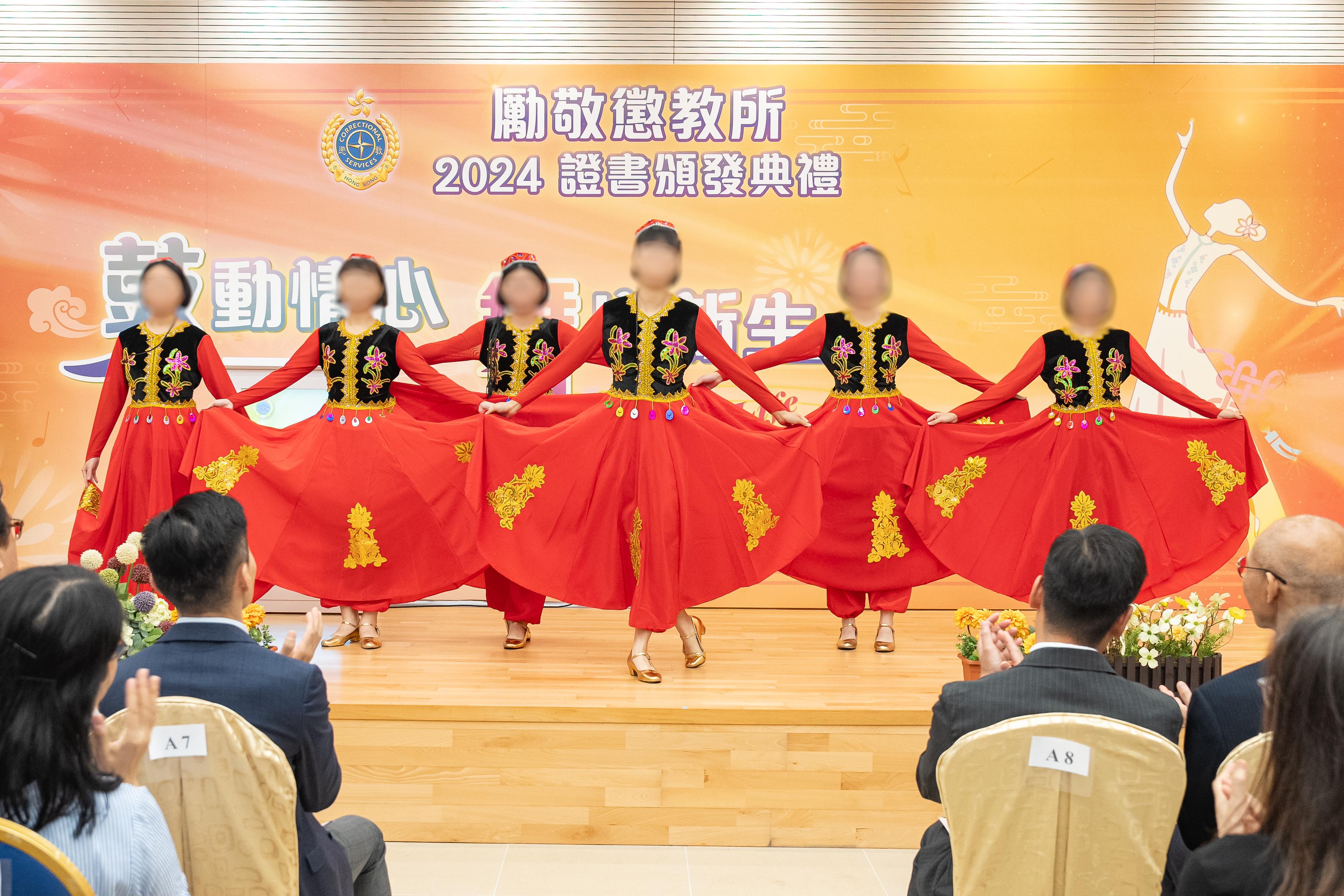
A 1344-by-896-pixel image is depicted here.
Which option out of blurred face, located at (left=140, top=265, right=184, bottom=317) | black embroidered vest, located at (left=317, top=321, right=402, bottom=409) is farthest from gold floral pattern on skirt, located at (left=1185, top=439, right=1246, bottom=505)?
blurred face, located at (left=140, top=265, right=184, bottom=317)

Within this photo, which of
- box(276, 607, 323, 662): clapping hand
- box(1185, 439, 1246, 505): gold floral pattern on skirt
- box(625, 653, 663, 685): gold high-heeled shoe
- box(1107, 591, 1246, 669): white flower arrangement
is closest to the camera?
box(276, 607, 323, 662): clapping hand

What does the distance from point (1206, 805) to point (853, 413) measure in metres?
2.38

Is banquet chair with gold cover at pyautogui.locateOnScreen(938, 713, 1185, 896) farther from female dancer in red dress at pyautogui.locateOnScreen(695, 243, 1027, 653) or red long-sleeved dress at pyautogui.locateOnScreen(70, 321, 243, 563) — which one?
red long-sleeved dress at pyautogui.locateOnScreen(70, 321, 243, 563)

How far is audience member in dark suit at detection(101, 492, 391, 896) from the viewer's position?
1.62 metres

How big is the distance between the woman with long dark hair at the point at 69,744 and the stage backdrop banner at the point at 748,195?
3.82 meters

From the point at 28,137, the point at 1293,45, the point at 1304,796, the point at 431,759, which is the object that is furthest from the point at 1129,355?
the point at 28,137

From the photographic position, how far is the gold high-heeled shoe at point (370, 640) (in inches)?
153

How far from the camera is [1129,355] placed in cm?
395

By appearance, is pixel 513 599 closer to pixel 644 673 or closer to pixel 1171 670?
pixel 644 673

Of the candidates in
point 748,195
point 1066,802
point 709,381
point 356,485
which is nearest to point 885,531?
point 709,381

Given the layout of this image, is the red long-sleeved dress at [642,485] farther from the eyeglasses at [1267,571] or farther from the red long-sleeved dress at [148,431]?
the eyeglasses at [1267,571]

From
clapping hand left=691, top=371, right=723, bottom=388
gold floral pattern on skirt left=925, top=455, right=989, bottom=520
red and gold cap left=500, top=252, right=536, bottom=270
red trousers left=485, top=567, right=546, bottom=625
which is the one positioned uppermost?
red and gold cap left=500, top=252, right=536, bottom=270

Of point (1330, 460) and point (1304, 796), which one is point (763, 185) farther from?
point (1304, 796)

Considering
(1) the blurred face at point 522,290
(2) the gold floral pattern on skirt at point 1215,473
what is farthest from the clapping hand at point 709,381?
(2) the gold floral pattern on skirt at point 1215,473
